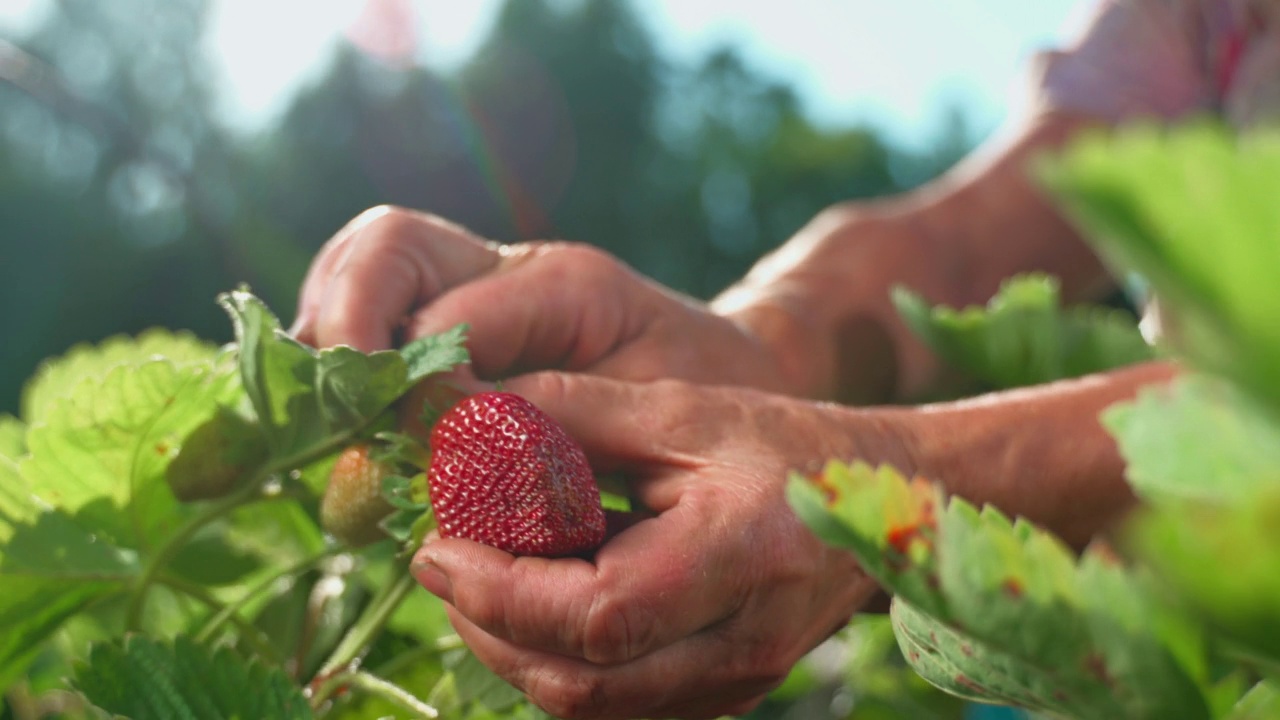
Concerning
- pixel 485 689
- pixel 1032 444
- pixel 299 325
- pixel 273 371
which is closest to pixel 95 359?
pixel 299 325

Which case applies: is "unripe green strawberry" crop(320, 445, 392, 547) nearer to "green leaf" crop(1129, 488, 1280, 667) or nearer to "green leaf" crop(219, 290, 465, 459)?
"green leaf" crop(219, 290, 465, 459)

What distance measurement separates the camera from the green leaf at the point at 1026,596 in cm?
32

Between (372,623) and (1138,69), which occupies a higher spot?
(1138,69)

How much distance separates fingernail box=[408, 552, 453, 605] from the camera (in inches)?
28.3

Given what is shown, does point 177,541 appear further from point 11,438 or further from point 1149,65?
point 1149,65

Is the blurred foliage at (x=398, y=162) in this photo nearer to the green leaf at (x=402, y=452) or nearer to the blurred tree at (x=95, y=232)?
the blurred tree at (x=95, y=232)

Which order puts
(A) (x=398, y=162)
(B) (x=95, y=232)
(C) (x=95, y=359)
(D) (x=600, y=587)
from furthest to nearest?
(A) (x=398, y=162)
(B) (x=95, y=232)
(C) (x=95, y=359)
(D) (x=600, y=587)

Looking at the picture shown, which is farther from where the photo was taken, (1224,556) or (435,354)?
(435,354)

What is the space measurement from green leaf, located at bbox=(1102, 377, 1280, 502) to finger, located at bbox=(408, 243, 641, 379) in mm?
662

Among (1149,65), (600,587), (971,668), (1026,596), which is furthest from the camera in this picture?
(1149,65)

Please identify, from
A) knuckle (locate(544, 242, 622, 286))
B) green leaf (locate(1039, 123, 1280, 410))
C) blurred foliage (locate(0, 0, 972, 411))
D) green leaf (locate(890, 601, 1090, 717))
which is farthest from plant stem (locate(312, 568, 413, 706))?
blurred foliage (locate(0, 0, 972, 411))

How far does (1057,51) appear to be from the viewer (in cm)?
205

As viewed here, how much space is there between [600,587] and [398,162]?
16.0 metres

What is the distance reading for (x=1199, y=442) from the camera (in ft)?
0.95
